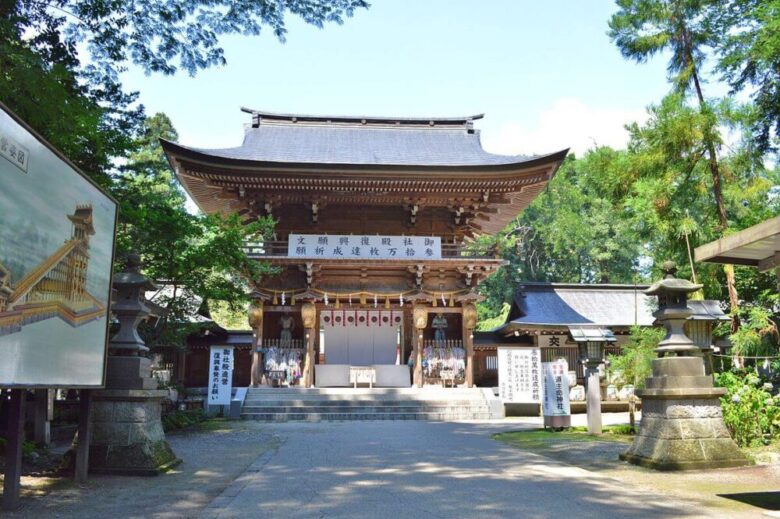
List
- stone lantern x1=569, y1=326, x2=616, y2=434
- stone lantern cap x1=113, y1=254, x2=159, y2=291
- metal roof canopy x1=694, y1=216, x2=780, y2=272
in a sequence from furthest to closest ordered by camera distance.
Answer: stone lantern x1=569, y1=326, x2=616, y2=434, stone lantern cap x1=113, y1=254, x2=159, y2=291, metal roof canopy x1=694, y1=216, x2=780, y2=272

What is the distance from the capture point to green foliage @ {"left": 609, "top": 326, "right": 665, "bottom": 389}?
10125 mm

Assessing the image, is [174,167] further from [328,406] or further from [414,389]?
[414,389]

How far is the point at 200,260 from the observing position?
11133 millimetres

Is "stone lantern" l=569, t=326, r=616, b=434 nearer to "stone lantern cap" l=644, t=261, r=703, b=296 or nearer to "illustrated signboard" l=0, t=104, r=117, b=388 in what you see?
"stone lantern cap" l=644, t=261, r=703, b=296

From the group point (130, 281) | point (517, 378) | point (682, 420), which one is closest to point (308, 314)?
point (517, 378)

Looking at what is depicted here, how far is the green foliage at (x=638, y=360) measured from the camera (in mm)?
10125

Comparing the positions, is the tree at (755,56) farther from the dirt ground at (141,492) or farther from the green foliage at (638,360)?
the dirt ground at (141,492)

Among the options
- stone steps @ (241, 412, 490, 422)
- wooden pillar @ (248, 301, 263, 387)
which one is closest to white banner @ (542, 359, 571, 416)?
stone steps @ (241, 412, 490, 422)

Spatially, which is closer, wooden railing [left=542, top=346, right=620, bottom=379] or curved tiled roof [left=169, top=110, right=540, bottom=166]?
curved tiled roof [left=169, top=110, right=540, bottom=166]

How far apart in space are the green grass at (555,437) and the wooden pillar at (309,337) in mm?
7194

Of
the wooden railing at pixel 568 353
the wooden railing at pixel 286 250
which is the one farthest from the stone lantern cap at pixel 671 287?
the wooden railing at pixel 568 353

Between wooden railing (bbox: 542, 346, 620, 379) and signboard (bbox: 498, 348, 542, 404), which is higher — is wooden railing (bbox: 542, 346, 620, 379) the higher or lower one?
the higher one

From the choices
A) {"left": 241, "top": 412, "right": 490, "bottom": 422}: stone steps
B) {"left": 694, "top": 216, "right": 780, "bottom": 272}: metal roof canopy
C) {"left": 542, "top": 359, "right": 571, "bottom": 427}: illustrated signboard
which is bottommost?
{"left": 241, "top": 412, "right": 490, "bottom": 422}: stone steps

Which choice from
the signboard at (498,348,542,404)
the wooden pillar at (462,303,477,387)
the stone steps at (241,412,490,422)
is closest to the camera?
the stone steps at (241,412,490,422)
